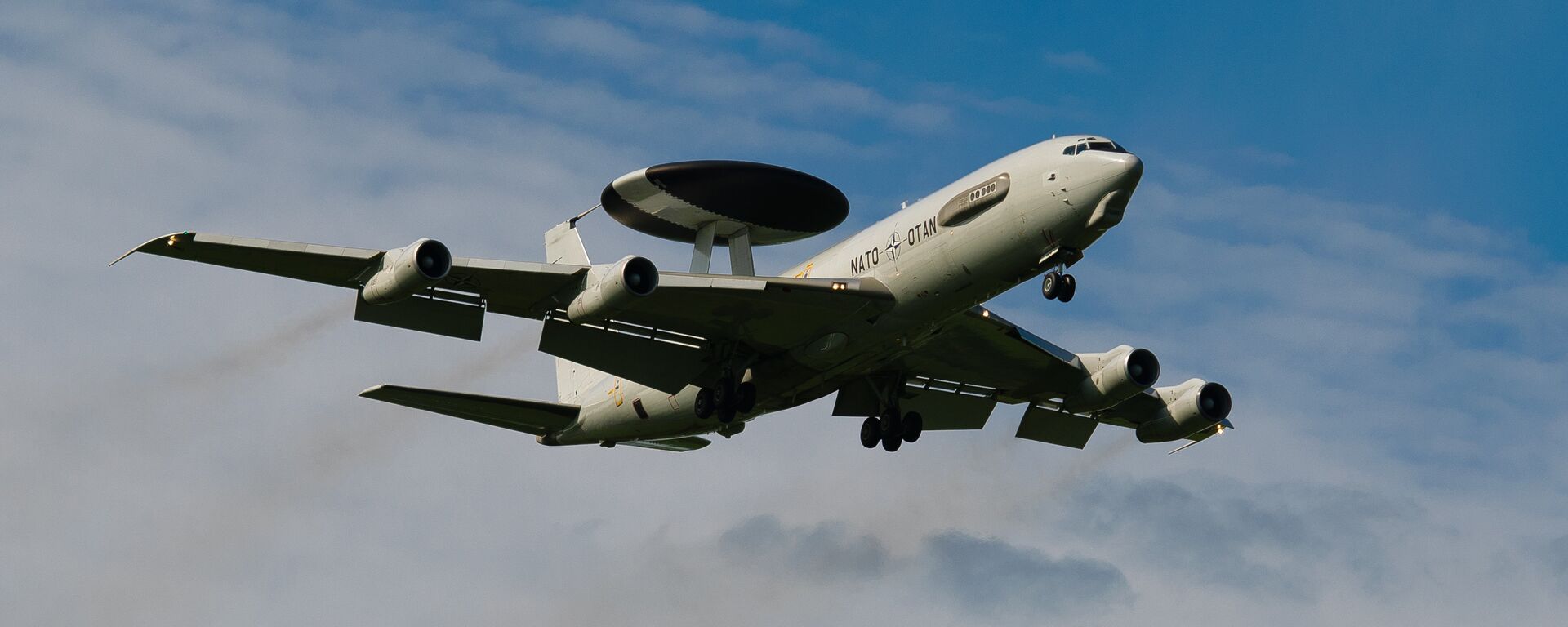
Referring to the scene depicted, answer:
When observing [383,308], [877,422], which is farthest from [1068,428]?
[383,308]

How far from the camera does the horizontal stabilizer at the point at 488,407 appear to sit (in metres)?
46.5

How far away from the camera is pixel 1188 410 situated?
169 feet

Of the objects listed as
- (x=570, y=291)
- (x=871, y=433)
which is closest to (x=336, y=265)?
(x=570, y=291)

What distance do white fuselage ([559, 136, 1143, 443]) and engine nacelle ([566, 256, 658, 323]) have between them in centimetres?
573

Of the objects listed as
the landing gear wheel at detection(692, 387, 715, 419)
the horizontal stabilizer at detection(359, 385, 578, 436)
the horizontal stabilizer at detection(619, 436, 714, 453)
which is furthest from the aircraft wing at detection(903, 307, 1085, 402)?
the horizontal stabilizer at detection(359, 385, 578, 436)

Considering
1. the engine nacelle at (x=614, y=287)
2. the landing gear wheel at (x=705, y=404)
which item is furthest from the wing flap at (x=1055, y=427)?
the engine nacelle at (x=614, y=287)

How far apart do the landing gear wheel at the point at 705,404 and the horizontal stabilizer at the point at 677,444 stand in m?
6.00

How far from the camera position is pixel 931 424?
52.3 metres

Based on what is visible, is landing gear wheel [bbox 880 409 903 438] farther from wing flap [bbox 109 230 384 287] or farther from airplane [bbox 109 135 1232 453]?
wing flap [bbox 109 230 384 287]

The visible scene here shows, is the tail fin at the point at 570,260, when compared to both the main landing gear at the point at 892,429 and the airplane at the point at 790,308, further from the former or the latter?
the main landing gear at the point at 892,429

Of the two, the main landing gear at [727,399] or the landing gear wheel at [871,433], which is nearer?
the main landing gear at [727,399]

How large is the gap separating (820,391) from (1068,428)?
397 inches

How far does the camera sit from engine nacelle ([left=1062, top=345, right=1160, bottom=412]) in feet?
159

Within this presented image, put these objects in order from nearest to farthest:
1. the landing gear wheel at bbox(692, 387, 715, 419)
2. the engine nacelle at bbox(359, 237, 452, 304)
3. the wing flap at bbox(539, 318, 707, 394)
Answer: the engine nacelle at bbox(359, 237, 452, 304) < the wing flap at bbox(539, 318, 707, 394) < the landing gear wheel at bbox(692, 387, 715, 419)
